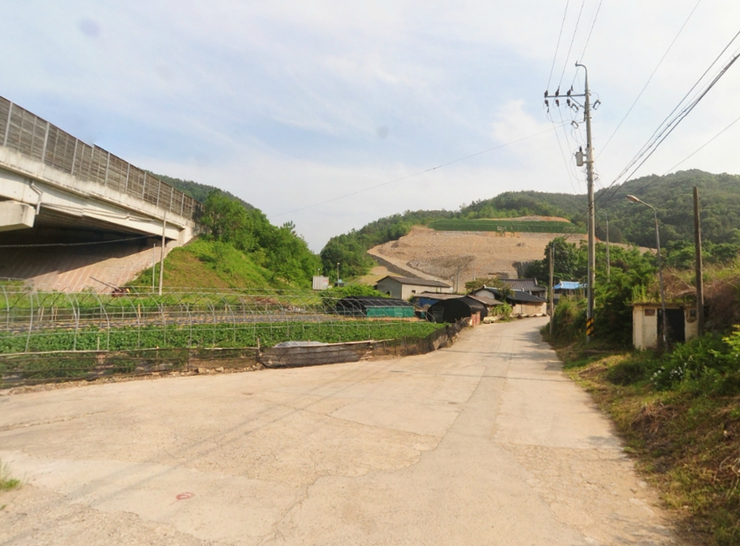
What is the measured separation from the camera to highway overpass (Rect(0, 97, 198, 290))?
21.7 m

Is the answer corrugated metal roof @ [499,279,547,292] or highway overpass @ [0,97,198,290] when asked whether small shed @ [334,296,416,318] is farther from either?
corrugated metal roof @ [499,279,547,292]

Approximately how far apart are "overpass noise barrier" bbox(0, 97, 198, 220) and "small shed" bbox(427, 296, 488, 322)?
26.5 meters

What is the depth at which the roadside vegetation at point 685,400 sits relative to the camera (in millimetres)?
4922

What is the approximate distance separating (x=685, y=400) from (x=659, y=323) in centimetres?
863

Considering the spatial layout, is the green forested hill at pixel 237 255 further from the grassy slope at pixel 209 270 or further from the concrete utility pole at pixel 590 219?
the concrete utility pole at pixel 590 219

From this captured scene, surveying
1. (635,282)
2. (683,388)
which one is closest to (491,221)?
(635,282)

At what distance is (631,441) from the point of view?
25.0 ft

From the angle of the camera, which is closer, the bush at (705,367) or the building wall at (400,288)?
the bush at (705,367)

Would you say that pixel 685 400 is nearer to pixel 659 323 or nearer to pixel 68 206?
pixel 659 323

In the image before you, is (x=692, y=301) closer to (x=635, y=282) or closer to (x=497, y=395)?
(x=635, y=282)

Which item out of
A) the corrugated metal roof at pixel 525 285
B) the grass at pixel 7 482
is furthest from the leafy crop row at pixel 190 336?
the corrugated metal roof at pixel 525 285

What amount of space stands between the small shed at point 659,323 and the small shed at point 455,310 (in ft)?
79.9

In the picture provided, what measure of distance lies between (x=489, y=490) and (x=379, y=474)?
142 cm

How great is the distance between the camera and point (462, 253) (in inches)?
4178
